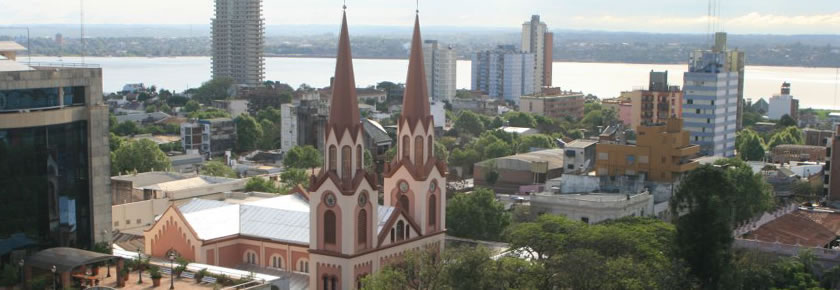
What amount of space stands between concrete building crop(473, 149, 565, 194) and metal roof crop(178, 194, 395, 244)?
35975 millimetres

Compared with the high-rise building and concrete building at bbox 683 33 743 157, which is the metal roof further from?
the high-rise building

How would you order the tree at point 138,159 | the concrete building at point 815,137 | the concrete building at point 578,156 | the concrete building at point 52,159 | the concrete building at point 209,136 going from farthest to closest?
1. the concrete building at point 815,137
2. the concrete building at point 209,136
3. the tree at point 138,159
4. the concrete building at point 578,156
5. the concrete building at point 52,159

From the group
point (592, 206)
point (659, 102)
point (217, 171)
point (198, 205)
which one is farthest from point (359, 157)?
point (659, 102)

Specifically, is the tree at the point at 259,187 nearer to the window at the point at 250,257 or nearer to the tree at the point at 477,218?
the tree at the point at 477,218

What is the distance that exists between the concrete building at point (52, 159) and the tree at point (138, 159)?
44.4 metres

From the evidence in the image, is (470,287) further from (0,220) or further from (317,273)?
(0,220)

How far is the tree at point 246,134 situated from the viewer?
11306 centimetres

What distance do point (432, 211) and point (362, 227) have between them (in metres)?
4.45

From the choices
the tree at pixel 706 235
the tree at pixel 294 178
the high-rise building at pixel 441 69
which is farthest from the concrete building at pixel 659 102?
the high-rise building at pixel 441 69

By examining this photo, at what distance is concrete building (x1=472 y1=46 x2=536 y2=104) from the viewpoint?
18788 cm

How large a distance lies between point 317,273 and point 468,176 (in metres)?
53.4

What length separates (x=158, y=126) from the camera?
4884 inches

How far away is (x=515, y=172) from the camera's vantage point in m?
80.8

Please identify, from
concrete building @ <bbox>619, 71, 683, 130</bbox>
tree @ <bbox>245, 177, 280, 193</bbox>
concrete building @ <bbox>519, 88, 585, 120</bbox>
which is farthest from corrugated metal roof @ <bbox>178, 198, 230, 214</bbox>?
concrete building @ <bbox>519, 88, 585, 120</bbox>
